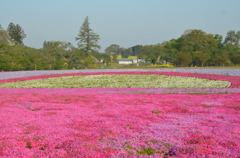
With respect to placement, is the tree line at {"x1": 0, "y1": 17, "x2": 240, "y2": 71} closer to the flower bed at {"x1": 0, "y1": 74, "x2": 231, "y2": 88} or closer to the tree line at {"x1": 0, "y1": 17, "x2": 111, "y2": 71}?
the tree line at {"x1": 0, "y1": 17, "x2": 111, "y2": 71}

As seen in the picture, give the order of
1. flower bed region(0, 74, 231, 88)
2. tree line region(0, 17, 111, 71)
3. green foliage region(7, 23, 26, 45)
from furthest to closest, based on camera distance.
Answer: green foliage region(7, 23, 26, 45) < tree line region(0, 17, 111, 71) < flower bed region(0, 74, 231, 88)

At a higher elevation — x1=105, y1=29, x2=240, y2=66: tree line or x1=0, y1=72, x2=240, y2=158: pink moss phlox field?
x1=105, y1=29, x2=240, y2=66: tree line

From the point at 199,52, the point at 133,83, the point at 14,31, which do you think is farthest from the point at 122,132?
the point at 14,31

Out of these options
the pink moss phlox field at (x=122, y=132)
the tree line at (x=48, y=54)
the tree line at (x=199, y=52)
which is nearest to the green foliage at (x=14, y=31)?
the tree line at (x=48, y=54)

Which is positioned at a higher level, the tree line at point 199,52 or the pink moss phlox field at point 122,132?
the tree line at point 199,52

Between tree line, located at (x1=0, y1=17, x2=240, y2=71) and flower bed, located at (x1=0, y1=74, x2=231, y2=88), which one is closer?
flower bed, located at (x1=0, y1=74, x2=231, y2=88)

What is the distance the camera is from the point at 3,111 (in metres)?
13.9

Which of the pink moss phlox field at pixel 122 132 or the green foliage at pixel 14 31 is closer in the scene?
the pink moss phlox field at pixel 122 132

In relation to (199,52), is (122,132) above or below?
below

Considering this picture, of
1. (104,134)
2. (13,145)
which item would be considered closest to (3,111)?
(13,145)

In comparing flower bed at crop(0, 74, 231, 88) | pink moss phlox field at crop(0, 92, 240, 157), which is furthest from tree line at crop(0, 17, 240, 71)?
pink moss phlox field at crop(0, 92, 240, 157)

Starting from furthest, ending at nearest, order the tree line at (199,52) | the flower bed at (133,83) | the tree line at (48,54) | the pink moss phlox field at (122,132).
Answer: the tree line at (199,52), the tree line at (48,54), the flower bed at (133,83), the pink moss phlox field at (122,132)

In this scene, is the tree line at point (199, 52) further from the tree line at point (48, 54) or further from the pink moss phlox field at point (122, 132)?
the pink moss phlox field at point (122, 132)

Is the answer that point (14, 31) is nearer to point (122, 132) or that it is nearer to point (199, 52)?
point (199, 52)
